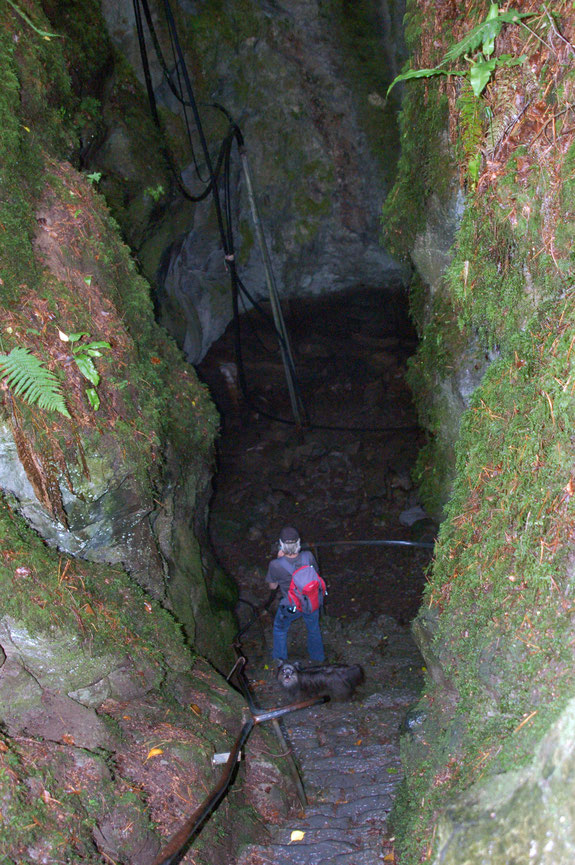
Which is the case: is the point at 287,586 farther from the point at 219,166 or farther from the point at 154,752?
the point at 219,166

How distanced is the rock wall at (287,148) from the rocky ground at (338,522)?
0.97m

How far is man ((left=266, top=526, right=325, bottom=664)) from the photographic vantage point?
5.89 m

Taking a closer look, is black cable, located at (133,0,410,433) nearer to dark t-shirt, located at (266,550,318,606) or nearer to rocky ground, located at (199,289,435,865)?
rocky ground, located at (199,289,435,865)

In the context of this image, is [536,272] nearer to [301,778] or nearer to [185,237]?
[301,778]

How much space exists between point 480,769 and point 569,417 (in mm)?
1570

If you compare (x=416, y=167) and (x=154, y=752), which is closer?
(x=154, y=752)

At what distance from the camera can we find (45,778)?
290 centimetres

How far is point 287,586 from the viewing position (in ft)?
20.1

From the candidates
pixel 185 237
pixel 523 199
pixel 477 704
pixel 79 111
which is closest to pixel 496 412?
pixel 523 199

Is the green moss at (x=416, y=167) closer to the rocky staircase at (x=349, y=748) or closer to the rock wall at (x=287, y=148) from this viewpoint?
the rock wall at (x=287, y=148)

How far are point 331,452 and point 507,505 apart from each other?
295 inches

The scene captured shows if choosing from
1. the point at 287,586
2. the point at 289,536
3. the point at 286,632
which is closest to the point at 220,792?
the point at 289,536

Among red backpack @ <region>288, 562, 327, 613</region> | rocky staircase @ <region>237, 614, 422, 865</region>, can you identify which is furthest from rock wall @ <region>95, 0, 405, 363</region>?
rocky staircase @ <region>237, 614, 422, 865</region>

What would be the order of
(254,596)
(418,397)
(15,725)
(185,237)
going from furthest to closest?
(185,237)
(254,596)
(418,397)
(15,725)
